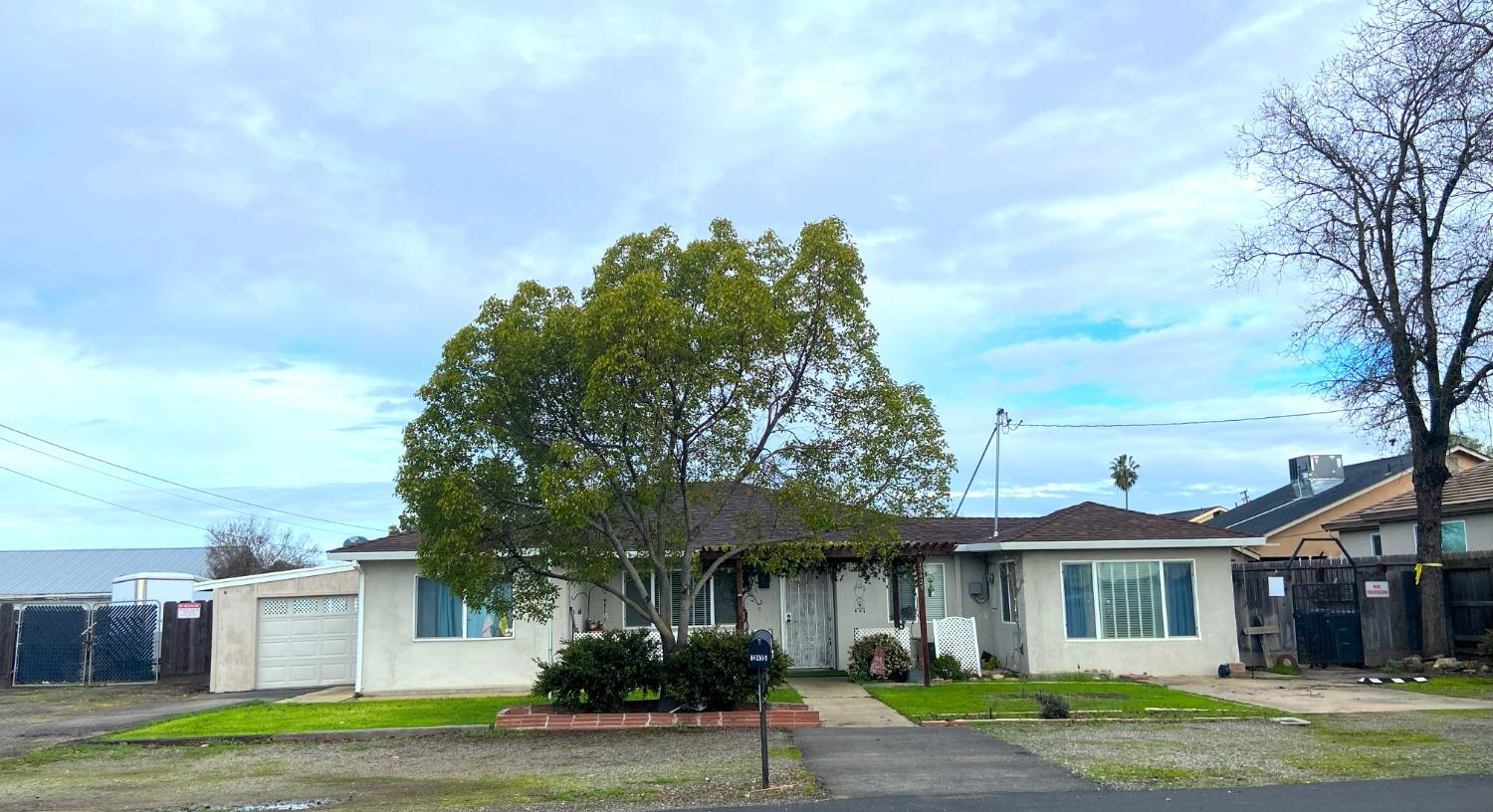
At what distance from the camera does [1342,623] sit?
2148cm

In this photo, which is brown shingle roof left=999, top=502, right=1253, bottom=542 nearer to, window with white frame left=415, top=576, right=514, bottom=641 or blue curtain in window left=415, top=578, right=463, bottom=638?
window with white frame left=415, top=576, right=514, bottom=641

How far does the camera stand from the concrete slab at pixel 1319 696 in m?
15.2

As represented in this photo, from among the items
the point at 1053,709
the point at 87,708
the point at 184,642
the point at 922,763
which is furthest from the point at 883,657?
the point at 184,642

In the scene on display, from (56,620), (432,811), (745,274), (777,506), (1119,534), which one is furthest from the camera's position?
(56,620)

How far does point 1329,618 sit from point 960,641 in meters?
7.39

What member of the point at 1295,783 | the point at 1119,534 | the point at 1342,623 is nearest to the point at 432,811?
the point at 1295,783

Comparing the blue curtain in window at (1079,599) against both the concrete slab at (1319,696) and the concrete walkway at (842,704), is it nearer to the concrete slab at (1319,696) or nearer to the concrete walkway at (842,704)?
the concrete slab at (1319,696)

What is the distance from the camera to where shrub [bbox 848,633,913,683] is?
19.6 meters

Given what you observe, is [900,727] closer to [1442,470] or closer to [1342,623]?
[1342,623]

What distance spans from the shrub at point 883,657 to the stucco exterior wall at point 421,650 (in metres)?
5.47

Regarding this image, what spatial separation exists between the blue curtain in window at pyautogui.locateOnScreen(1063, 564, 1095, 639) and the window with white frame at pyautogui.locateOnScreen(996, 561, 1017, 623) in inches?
38.5

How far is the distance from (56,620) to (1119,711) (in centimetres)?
2428

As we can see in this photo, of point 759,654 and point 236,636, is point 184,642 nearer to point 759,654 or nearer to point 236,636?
point 236,636

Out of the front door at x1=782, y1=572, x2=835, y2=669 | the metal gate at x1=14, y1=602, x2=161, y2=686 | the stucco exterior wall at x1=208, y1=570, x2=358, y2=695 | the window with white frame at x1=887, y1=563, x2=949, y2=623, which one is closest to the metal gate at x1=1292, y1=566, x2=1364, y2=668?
the window with white frame at x1=887, y1=563, x2=949, y2=623
